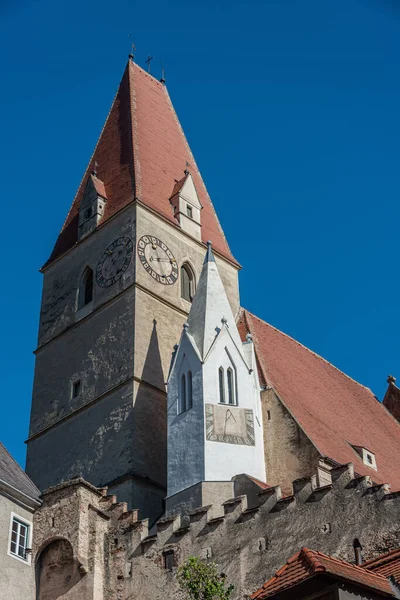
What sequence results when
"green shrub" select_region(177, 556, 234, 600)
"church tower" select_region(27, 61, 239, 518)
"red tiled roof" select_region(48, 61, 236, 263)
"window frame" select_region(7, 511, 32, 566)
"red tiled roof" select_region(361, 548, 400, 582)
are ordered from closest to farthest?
"red tiled roof" select_region(361, 548, 400, 582)
"green shrub" select_region(177, 556, 234, 600)
"window frame" select_region(7, 511, 32, 566)
"church tower" select_region(27, 61, 239, 518)
"red tiled roof" select_region(48, 61, 236, 263)

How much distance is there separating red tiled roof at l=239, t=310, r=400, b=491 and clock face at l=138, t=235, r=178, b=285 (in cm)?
244

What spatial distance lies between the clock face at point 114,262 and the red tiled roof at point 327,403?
3706 millimetres

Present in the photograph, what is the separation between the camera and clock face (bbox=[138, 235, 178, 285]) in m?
29.2

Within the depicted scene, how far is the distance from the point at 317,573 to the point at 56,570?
13159mm

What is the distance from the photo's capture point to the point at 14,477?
898 inches

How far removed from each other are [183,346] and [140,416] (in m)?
2.05

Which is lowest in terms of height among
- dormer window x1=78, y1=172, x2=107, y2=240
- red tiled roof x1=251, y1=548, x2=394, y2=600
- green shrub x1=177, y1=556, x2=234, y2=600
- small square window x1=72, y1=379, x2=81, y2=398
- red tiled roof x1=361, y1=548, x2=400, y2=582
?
red tiled roof x1=251, y1=548, x2=394, y2=600

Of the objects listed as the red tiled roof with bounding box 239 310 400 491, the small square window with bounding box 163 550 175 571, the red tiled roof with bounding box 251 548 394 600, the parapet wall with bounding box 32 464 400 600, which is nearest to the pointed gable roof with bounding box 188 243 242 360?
the red tiled roof with bounding box 239 310 400 491

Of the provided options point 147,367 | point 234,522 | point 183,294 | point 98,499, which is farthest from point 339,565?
point 183,294

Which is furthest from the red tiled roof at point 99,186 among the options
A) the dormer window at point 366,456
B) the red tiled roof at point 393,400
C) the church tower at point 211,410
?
the red tiled roof at point 393,400

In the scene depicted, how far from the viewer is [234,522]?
21.2 m

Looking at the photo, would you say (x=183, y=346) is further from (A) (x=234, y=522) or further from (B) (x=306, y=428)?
(A) (x=234, y=522)

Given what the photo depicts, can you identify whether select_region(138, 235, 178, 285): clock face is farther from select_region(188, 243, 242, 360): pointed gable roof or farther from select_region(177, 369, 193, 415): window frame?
select_region(177, 369, 193, 415): window frame

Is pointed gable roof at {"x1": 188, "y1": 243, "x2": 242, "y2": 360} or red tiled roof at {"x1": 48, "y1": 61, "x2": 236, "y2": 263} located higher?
red tiled roof at {"x1": 48, "y1": 61, "x2": 236, "y2": 263}
